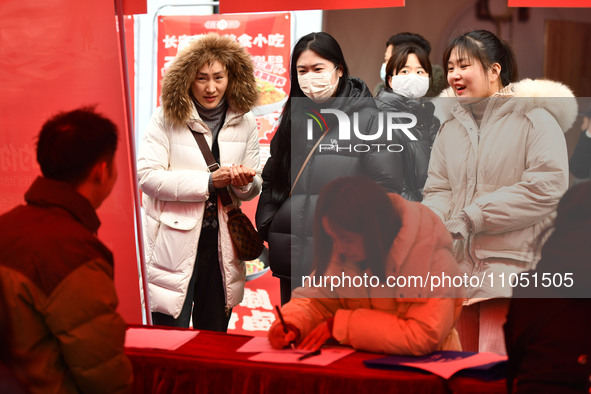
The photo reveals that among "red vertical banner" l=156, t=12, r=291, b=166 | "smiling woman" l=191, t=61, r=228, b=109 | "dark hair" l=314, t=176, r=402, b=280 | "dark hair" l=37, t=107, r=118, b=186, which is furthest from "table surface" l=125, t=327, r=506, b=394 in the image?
"red vertical banner" l=156, t=12, r=291, b=166

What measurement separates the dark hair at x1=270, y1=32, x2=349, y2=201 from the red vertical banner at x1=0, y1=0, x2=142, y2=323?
0.67 metres

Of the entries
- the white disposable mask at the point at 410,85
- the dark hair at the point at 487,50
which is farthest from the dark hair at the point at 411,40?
the dark hair at the point at 487,50

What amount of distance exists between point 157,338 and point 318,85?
126 centimetres

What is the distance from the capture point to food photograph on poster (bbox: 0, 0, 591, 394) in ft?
5.45

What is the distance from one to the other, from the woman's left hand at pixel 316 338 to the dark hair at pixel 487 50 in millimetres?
1269

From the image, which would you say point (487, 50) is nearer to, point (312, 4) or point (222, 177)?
point (312, 4)

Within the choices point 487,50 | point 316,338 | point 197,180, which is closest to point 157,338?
point 316,338

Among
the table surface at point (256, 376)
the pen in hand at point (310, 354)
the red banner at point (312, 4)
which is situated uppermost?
the red banner at point (312, 4)

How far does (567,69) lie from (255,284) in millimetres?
1899

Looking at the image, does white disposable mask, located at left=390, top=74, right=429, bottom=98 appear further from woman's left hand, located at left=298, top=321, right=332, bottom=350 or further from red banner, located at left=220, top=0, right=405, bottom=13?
woman's left hand, located at left=298, top=321, right=332, bottom=350

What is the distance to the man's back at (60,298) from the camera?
5.16 ft

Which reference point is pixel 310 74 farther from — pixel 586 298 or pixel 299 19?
pixel 586 298

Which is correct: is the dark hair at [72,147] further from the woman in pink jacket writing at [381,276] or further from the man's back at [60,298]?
the woman in pink jacket writing at [381,276]

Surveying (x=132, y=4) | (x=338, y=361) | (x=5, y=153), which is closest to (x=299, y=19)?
(x=132, y=4)
